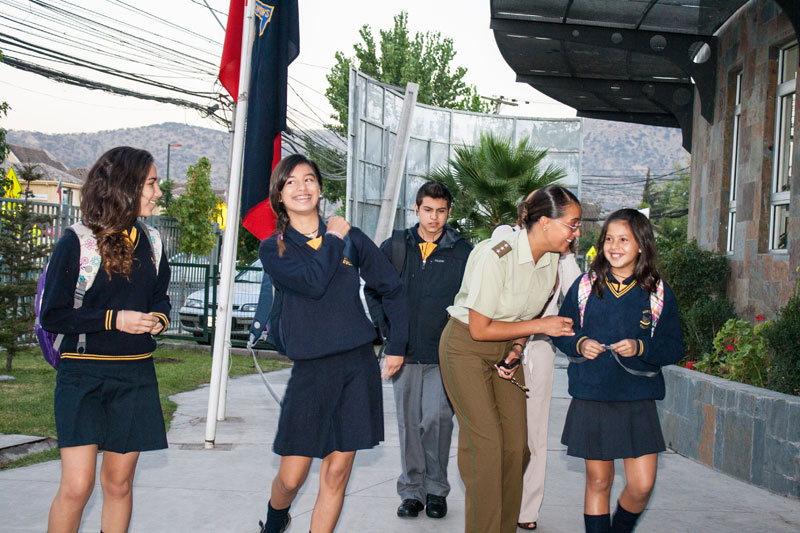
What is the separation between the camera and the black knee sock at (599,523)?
12.6ft

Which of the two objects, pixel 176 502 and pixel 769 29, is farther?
pixel 769 29

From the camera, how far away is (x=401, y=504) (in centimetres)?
513

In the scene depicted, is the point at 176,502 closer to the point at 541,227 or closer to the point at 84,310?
the point at 84,310

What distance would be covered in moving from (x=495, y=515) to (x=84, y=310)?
2059 millimetres

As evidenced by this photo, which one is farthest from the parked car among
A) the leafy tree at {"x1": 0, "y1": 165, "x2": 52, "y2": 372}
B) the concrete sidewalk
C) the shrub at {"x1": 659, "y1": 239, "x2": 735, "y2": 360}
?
the shrub at {"x1": 659, "y1": 239, "x2": 735, "y2": 360}

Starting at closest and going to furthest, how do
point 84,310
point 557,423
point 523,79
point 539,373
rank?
point 84,310 → point 539,373 → point 557,423 → point 523,79

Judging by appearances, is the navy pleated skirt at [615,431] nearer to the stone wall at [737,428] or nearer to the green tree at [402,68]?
the stone wall at [737,428]

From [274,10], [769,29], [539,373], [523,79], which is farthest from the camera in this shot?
[523,79]

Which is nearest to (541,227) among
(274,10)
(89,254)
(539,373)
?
(539,373)

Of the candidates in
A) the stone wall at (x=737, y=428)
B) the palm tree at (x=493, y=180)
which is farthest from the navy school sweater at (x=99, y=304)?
the palm tree at (x=493, y=180)

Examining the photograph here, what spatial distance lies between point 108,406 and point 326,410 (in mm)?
916

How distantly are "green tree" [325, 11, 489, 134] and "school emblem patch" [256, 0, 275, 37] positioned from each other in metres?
31.6

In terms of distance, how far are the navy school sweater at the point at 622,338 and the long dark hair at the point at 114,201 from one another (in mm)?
2013

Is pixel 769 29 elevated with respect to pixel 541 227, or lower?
elevated
